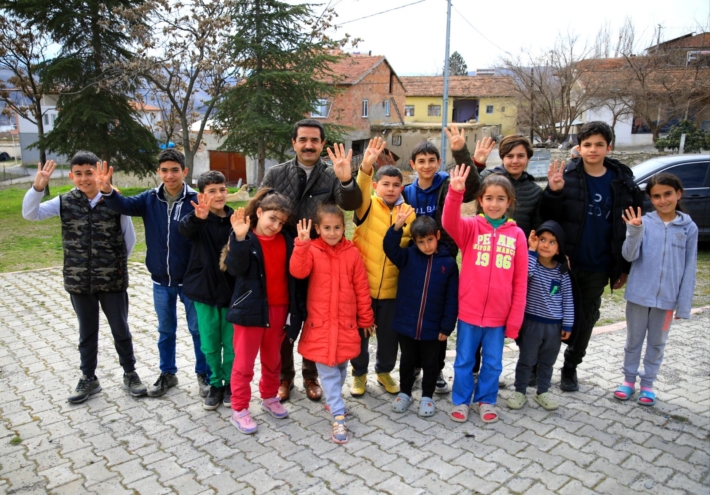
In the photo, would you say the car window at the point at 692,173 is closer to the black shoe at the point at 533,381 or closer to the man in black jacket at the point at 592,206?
the man in black jacket at the point at 592,206

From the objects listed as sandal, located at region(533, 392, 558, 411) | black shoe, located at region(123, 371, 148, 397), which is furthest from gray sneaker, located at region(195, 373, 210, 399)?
sandal, located at region(533, 392, 558, 411)

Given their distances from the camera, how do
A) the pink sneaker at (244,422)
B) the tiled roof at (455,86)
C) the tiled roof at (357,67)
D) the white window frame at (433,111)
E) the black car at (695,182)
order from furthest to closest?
1. the white window frame at (433,111)
2. the tiled roof at (455,86)
3. the tiled roof at (357,67)
4. the black car at (695,182)
5. the pink sneaker at (244,422)

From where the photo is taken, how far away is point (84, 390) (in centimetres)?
393

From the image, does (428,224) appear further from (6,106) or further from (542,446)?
(6,106)

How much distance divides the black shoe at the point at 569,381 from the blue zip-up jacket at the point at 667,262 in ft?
2.57

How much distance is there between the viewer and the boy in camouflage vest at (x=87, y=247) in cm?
375

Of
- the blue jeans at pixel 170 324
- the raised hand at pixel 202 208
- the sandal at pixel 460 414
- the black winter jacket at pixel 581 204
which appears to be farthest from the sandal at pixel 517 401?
the raised hand at pixel 202 208

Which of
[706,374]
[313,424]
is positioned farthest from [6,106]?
[706,374]

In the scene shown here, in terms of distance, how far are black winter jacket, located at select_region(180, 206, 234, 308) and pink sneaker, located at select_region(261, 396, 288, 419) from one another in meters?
0.78

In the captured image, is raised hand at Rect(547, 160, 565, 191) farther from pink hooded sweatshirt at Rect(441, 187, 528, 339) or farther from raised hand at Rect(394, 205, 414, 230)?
raised hand at Rect(394, 205, 414, 230)

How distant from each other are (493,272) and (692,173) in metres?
7.61

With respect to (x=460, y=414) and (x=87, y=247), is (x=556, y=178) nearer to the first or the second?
(x=460, y=414)

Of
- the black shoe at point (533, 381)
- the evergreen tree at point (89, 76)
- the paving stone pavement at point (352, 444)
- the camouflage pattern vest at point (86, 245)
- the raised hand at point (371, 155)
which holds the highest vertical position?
the evergreen tree at point (89, 76)

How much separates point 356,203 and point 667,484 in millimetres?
2544
